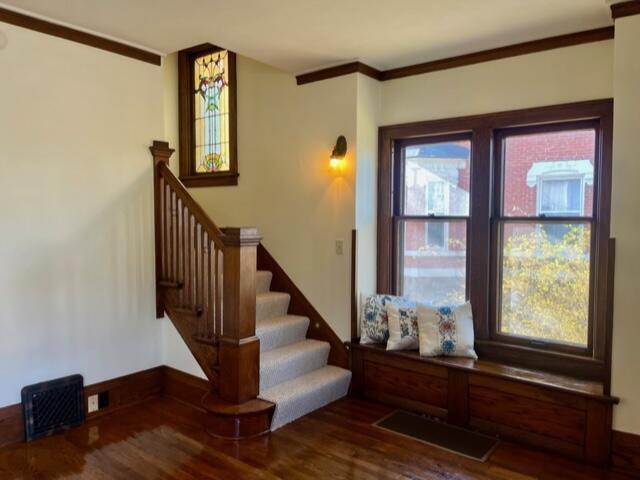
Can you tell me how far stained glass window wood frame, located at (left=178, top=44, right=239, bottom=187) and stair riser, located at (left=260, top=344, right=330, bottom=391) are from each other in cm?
184

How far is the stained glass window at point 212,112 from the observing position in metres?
4.80

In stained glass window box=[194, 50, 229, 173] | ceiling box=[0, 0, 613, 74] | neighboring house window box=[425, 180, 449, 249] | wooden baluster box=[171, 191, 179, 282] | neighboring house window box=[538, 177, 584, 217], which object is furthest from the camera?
stained glass window box=[194, 50, 229, 173]

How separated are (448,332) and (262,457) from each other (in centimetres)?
154

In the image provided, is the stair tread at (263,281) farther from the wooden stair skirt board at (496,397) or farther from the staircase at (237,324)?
the wooden stair skirt board at (496,397)

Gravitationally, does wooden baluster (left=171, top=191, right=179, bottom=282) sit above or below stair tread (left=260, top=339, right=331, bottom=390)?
above

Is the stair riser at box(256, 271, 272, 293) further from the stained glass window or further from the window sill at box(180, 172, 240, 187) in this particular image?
the stained glass window

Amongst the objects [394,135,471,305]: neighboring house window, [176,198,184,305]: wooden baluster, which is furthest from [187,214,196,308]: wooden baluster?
[394,135,471,305]: neighboring house window

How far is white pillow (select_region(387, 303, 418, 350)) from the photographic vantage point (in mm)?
3686

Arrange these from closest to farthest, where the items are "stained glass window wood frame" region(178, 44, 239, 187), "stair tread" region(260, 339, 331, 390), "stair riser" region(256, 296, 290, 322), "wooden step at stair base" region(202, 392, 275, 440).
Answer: "wooden step at stair base" region(202, 392, 275, 440)
"stair tread" region(260, 339, 331, 390)
"stair riser" region(256, 296, 290, 322)
"stained glass window wood frame" region(178, 44, 239, 187)

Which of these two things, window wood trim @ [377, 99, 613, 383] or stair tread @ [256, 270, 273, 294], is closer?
window wood trim @ [377, 99, 613, 383]

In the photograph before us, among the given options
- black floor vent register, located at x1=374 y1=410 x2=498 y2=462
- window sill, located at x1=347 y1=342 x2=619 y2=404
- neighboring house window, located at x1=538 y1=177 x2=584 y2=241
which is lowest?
black floor vent register, located at x1=374 y1=410 x2=498 y2=462

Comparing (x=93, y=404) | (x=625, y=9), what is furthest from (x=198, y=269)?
(x=625, y=9)

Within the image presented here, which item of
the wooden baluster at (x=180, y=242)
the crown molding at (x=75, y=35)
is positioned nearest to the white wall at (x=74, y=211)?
the crown molding at (x=75, y=35)

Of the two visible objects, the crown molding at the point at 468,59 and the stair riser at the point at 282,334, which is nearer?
the crown molding at the point at 468,59
